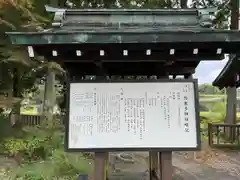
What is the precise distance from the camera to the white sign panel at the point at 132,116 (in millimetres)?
3959

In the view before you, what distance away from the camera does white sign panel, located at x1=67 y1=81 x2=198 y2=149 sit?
13.0ft

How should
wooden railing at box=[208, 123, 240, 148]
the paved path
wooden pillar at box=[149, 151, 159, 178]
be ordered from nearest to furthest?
1. wooden pillar at box=[149, 151, 159, 178]
2. the paved path
3. wooden railing at box=[208, 123, 240, 148]

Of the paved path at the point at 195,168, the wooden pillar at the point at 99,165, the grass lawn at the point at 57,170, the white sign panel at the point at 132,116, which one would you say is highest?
the white sign panel at the point at 132,116

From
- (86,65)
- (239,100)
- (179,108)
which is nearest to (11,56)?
(86,65)

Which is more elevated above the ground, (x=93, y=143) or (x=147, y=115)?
(x=147, y=115)

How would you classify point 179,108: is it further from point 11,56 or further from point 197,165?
point 11,56

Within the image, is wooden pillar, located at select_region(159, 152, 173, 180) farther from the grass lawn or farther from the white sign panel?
the grass lawn

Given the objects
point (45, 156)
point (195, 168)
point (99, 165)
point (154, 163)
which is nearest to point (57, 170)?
point (45, 156)

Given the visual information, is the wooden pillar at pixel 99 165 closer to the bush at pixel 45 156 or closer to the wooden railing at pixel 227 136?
the bush at pixel 45 156

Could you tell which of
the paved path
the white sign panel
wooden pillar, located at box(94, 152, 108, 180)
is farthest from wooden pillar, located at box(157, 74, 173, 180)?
the paved path

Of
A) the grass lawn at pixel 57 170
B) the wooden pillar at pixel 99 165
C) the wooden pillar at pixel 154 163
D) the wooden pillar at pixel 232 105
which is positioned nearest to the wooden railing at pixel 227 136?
the wooden pillar at pixel 232 105

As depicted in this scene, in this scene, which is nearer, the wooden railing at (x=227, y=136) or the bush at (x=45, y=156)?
the bush at (x=45, y=156)

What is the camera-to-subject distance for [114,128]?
3977 millimetres

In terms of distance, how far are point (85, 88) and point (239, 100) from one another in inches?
875
